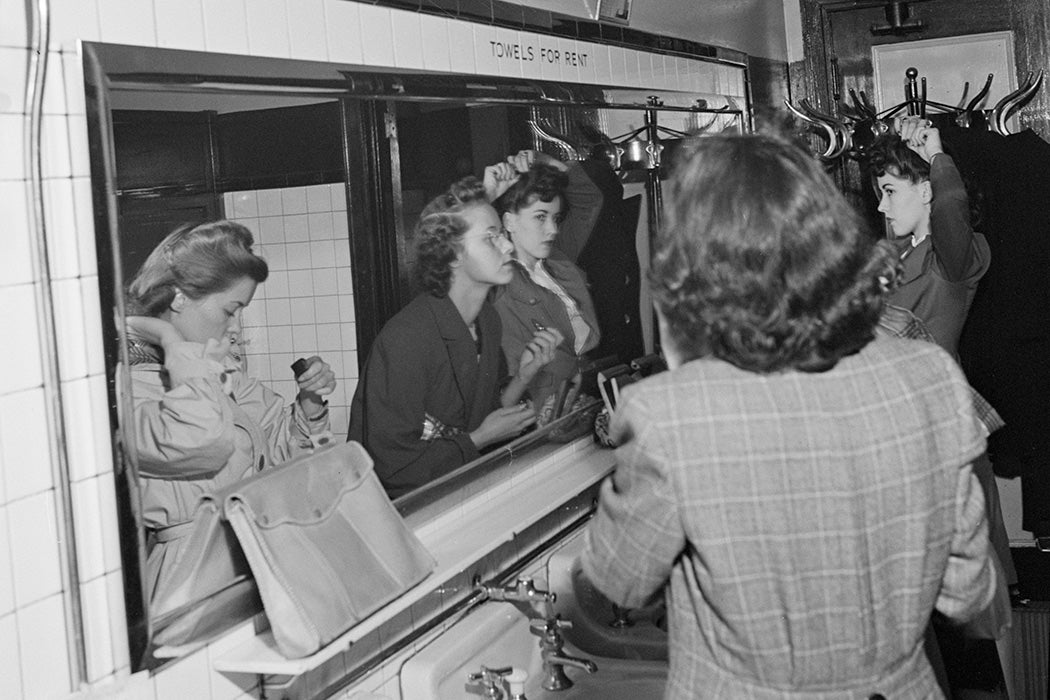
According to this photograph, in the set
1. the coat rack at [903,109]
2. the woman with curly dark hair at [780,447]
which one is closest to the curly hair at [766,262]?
the woman with curly dark hair at [780,447]

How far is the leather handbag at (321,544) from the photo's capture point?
5.97ft

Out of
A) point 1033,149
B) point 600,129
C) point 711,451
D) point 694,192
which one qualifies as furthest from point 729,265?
point 1033,149

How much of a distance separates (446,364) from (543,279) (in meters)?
0.60

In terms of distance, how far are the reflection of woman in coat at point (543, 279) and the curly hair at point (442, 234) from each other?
0.20 meters

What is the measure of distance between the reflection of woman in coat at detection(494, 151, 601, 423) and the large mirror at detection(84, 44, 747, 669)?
0.11 metres

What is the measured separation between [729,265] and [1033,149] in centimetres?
323

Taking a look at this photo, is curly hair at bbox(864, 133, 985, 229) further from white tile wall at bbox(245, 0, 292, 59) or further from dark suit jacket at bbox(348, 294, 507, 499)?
white tile wall at bbox(245, 0, 292, 59)

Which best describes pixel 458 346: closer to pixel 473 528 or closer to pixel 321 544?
pixel 473 528

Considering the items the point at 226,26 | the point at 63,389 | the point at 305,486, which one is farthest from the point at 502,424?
the point at 63,389

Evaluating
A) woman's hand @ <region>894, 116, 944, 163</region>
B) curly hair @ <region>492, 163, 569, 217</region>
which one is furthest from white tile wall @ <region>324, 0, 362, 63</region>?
woman's hand @ <region>894, 116, 944, 163</region>

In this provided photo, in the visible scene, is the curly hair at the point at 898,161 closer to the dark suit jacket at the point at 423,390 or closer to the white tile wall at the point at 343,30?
the dark suit jacket at the point at 423,390

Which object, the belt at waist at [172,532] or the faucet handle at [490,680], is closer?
the belt at waist at [172,532]

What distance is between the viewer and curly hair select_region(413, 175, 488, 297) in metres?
2.49

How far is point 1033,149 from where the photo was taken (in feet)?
14.0
